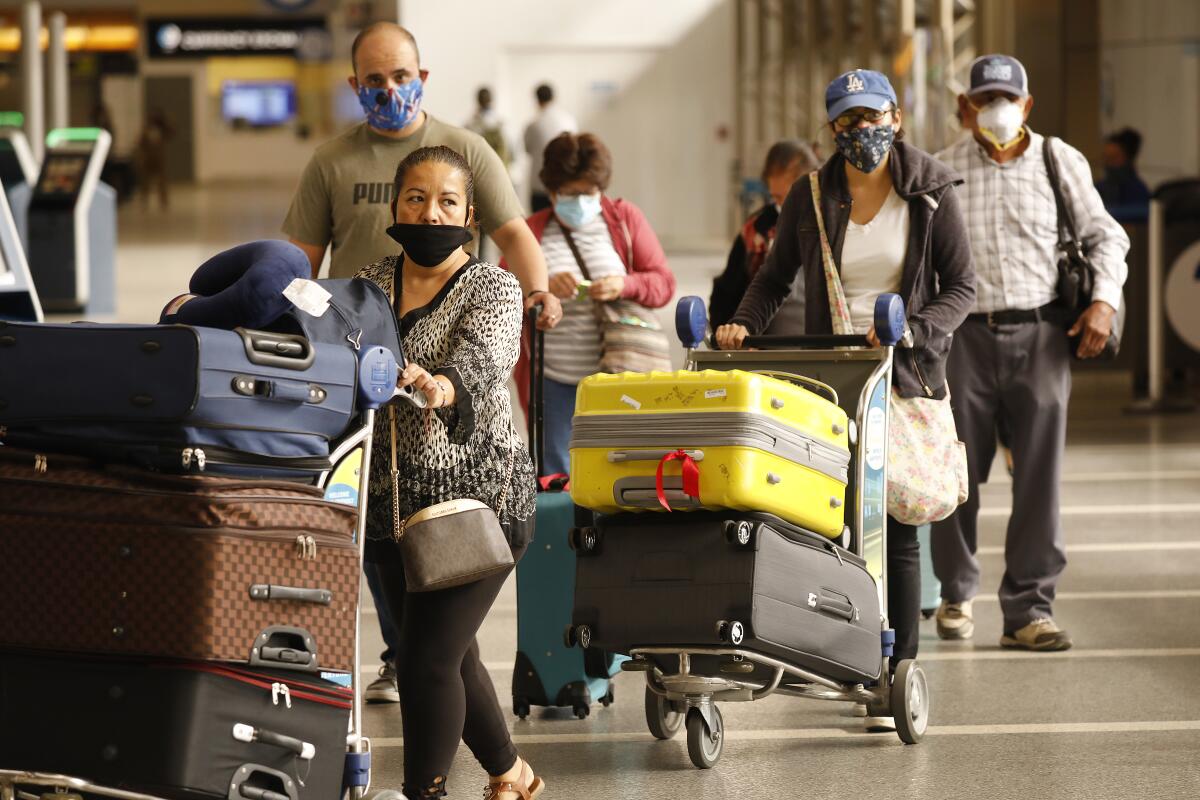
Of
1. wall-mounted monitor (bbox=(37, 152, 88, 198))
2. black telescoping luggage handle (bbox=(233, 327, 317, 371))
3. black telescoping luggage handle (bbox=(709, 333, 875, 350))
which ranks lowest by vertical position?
black telescoping luggage handle (bbox=(709, 333, 875, 350))

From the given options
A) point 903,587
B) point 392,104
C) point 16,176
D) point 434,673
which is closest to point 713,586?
point 434,673

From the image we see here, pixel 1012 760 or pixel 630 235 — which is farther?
pixel 630 235

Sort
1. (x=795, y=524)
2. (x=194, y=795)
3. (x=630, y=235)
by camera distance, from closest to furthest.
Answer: (x=194, y=795), (x=795, y=524), (x=630, y=235)

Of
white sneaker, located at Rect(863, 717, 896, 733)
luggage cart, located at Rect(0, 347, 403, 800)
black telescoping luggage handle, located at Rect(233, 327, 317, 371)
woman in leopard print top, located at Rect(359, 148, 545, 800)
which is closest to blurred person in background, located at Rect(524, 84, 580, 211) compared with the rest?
white sneaker, located at Rect(863, 717, 896, 733)

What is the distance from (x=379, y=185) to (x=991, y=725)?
2451 mm

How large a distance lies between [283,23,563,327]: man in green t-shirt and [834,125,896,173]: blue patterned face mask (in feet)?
3.19

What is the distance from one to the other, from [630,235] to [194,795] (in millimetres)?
4252

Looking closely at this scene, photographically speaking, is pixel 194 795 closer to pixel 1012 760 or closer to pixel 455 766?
pixel 455 766

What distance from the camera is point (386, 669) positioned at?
5.89 m

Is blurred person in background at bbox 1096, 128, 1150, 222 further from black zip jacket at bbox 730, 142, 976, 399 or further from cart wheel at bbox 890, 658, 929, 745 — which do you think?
cart wheel at bbox 890, 658, 929, 745

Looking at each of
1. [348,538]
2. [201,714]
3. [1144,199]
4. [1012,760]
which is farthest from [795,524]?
[1144,199]

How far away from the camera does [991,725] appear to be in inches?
216

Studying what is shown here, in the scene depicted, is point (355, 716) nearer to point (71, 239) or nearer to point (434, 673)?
point (434, 673)

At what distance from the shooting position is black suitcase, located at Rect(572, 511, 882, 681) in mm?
4465
